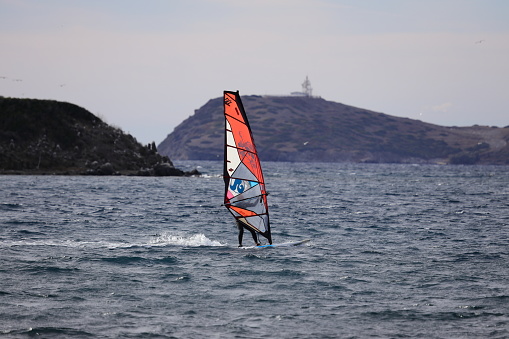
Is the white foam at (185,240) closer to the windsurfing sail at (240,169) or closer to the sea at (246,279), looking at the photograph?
the sea at (246,279)

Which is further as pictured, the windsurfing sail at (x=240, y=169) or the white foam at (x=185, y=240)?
the white foam at (x=185, y=240)

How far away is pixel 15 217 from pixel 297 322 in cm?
2716

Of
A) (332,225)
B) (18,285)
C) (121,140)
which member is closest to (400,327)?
(18,285)

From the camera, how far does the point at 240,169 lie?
89.2ft

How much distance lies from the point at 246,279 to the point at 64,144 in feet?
278

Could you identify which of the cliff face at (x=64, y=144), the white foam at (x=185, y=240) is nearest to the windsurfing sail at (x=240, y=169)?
Answer: the white foam at (x=185, y=240)

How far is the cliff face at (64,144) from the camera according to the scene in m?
96.1

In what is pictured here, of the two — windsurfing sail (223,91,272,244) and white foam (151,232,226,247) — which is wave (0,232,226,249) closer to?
white foam (151,232,226,247)

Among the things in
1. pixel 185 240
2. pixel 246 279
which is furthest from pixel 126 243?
pixel 246 279

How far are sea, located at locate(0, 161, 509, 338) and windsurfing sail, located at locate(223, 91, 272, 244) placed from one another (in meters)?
1.77

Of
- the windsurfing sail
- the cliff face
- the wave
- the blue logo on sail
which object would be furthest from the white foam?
the cliff face

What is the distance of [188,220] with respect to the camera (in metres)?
42.1

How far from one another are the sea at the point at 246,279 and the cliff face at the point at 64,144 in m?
56.4

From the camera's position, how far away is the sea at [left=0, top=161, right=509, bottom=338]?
16516 mm
